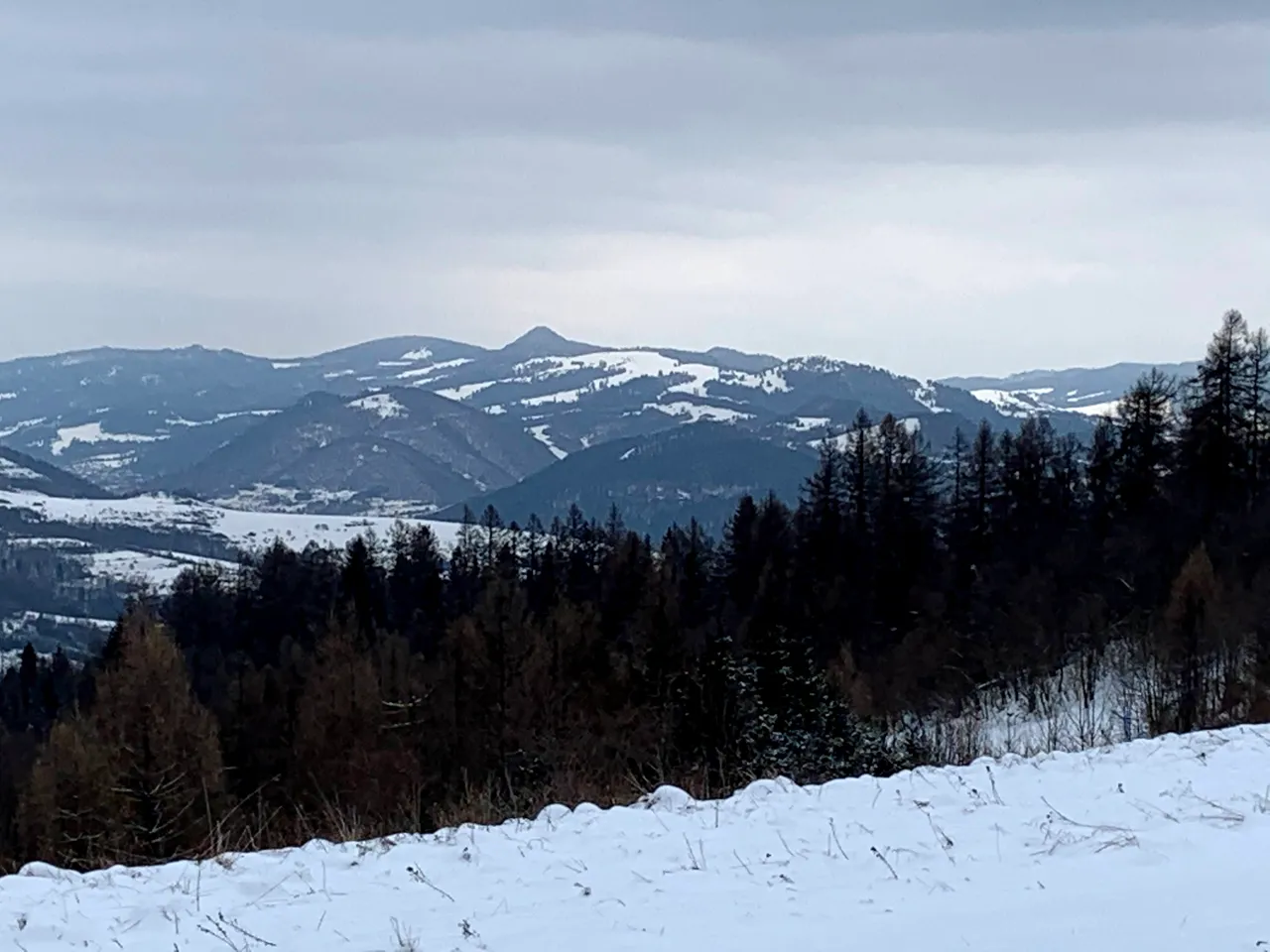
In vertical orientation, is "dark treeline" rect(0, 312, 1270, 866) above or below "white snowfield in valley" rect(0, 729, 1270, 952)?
below

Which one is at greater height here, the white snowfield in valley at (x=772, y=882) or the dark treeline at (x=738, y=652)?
the white snowfield in valley at (x=772, y=882)

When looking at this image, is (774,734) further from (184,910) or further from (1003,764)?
(184,910)

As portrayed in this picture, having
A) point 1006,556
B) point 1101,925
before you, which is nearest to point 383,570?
point 1006,556

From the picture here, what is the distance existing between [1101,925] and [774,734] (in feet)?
79.0

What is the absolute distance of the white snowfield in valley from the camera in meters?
6.73

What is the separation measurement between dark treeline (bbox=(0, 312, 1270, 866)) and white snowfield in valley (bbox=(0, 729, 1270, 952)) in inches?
74.7

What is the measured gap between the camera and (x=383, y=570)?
94375 mm

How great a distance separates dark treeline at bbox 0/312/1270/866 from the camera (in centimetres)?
2880

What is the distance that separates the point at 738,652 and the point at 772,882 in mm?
37382

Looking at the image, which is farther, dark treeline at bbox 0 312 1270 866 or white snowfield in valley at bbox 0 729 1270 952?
dark treeline at bbox 0 312 1270 866

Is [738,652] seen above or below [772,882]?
below

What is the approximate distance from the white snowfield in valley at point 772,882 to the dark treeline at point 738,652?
6.23ft

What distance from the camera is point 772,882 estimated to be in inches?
308

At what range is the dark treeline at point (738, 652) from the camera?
1134 inches
